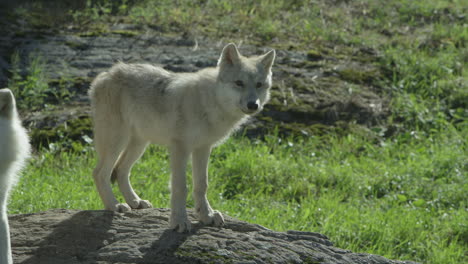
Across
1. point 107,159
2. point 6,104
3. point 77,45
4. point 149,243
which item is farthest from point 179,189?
point 77,45

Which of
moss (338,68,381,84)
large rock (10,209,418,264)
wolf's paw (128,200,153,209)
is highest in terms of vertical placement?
moss (338,68,381,84)

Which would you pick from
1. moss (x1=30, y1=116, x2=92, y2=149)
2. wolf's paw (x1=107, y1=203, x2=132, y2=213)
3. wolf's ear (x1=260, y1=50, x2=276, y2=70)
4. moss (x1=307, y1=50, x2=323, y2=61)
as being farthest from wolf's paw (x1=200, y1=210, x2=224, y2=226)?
moss (x1=307, y1=50, x2=323, y2=61)

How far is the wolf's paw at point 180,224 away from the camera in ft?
14.6

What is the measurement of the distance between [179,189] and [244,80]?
1.13 metres

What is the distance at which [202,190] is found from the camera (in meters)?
4.84

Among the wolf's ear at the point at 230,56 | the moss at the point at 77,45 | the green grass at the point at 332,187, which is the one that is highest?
the wolf's ear at the point at 230,56

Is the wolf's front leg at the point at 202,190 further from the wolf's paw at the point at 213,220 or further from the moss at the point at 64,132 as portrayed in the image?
the moss at the point at 64,132

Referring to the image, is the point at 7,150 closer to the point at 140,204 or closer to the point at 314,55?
the point at 140,204

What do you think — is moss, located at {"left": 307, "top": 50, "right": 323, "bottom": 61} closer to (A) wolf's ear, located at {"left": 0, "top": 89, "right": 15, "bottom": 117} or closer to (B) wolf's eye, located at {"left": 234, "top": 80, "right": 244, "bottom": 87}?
(B) wolf's eye, located at {"left": 234, "top": 80, "right": 244, "bottom": 87}

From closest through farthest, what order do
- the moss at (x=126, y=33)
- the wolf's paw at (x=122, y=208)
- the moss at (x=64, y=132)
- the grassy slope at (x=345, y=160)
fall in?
the wolf's paw at (x=122, y=208), the grassy slope at (x=345, y=160), the moss at (x=64, y=132), the moss at (x=126, y=33)

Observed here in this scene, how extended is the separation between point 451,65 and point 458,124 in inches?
75.5

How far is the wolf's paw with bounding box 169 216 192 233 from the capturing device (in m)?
4.46

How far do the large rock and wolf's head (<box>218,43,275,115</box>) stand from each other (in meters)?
1.00

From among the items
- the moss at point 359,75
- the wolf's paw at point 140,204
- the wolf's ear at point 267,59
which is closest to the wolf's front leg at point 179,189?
the wolf's paw at point 140,204
